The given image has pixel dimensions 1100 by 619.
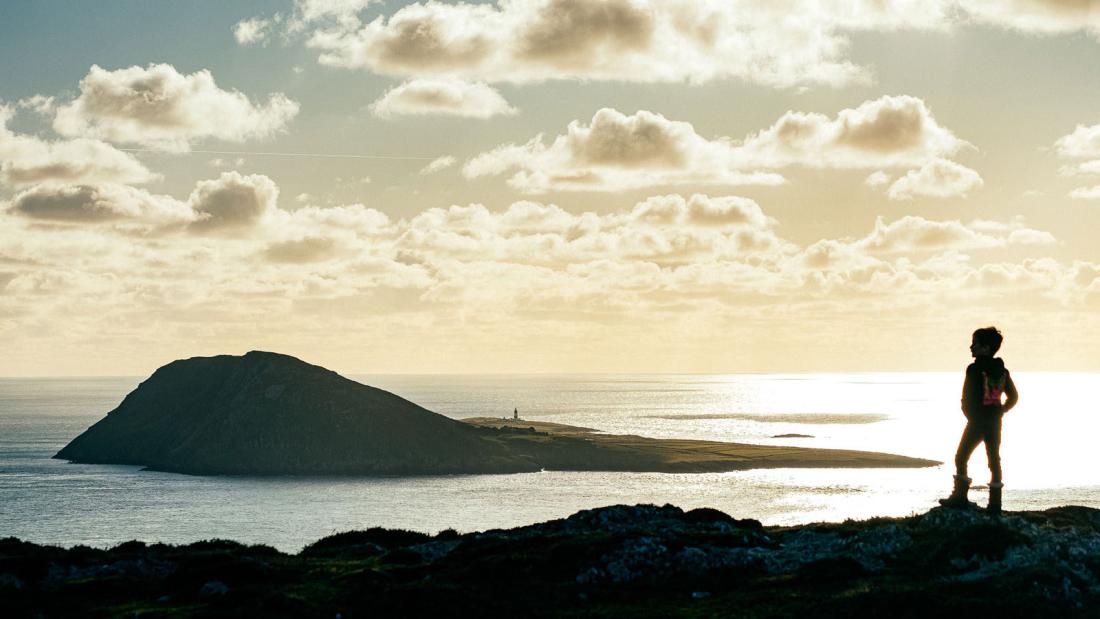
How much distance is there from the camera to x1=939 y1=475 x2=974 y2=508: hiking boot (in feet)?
120

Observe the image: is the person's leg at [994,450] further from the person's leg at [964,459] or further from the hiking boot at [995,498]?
the person's leg at [964,459]

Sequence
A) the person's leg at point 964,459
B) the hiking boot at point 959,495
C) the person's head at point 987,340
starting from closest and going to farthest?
the person's head at point 987,340 < the person's leg at point 964,459 < the hiking boot at point 959,495

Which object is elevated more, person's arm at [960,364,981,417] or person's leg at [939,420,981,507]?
person's arm at [960,364,981,417]

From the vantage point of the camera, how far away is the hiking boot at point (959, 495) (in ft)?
120

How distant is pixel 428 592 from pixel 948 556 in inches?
739

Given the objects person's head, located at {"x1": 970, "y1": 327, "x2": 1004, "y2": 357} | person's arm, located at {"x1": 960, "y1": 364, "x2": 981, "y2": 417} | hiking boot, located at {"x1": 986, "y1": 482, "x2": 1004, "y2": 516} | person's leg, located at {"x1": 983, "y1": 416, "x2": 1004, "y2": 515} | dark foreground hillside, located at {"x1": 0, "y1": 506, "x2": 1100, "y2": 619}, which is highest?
person's head, located at {"x1": 970, "y1": 327, "x2": 1004, "y2": 357}

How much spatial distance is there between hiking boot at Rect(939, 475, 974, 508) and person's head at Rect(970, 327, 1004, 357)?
5308mm

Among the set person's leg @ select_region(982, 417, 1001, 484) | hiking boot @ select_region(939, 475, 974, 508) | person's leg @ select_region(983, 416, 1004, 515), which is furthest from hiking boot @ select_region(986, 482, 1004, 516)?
hiking boot @ select_region(939, 475, 974, 508)

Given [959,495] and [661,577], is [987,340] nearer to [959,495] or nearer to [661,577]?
[959,495]

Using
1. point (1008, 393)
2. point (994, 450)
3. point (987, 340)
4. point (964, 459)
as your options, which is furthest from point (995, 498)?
point (987, 340)

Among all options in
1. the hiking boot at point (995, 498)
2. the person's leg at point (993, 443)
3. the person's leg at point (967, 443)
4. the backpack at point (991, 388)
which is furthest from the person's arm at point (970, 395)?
the hiking boot at point (995, 498)

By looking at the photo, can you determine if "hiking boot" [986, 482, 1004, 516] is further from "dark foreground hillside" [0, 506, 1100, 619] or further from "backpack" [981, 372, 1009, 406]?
"backpack" [981, 372, 1009, 406]

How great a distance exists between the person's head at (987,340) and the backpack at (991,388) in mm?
932

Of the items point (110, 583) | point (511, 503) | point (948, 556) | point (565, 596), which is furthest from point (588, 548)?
point (511, 503)
